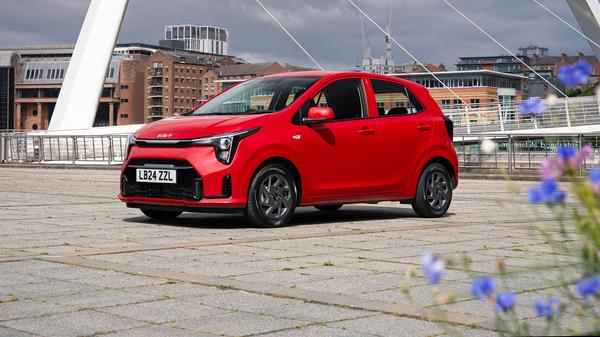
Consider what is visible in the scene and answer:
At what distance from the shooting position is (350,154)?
399 inches

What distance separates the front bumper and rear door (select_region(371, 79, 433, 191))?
2.02 m

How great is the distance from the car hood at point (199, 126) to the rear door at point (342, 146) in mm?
634

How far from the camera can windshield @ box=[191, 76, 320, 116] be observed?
9.82 meters

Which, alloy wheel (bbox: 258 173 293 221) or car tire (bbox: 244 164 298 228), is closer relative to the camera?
car tire (bbox: 244 164 298 228)

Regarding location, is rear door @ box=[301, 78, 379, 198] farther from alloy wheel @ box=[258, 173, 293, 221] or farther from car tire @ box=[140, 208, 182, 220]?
car tire @ box=[140, 208, 182, 220]

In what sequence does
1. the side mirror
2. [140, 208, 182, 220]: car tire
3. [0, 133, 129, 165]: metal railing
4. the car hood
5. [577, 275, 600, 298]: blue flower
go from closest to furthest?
1. [577, 275, 600, 298]: blue flower
2. the car hood
3. the side mirror
4. [140, 208, 182, 220]: car tire
5. [0, 133, 129, 165]: metal railing

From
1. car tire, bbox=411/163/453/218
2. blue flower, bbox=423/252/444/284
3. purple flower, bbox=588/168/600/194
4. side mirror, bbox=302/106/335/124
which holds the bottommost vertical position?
car tire, bbox=411/163/453/218

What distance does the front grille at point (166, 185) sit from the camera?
905cm

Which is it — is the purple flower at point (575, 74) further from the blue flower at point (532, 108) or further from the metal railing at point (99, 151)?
the metal railing at point (99, 151)

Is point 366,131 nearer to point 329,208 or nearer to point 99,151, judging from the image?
point 329,208

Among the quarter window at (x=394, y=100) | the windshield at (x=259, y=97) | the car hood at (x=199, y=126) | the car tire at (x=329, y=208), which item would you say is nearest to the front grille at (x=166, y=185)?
the car hood at (x=199, y=126)

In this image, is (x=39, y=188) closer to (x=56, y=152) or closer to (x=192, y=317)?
(x=192, y=317)

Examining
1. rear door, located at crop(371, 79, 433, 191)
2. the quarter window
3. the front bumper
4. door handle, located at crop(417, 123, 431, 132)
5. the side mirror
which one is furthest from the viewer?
door handle, located at crop(417, 123, 431, 132)

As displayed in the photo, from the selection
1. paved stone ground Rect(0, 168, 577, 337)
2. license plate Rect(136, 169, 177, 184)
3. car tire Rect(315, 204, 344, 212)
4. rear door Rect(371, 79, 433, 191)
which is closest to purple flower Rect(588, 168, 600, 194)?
paved stone ground Rect(0, 168, 577, 337)
